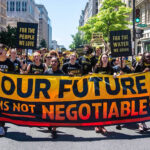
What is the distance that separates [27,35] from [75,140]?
4447 mm

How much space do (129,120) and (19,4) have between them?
4975 inches

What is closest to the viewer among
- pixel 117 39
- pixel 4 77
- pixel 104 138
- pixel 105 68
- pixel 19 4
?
pixel 104 138

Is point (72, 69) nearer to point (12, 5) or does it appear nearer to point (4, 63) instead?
point (4, 63)

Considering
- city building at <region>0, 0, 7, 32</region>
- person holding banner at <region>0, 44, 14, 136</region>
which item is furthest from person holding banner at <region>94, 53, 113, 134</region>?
city building at <region>0, 0, 7, 32</region>

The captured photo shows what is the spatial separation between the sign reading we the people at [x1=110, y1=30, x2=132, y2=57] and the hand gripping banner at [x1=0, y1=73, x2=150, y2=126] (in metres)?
1.80

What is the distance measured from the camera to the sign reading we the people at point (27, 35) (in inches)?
342

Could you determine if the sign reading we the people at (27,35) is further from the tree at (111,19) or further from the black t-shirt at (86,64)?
the tree at (111,19)

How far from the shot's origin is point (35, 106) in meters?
5.70

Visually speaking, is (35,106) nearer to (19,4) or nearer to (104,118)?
(104,118)

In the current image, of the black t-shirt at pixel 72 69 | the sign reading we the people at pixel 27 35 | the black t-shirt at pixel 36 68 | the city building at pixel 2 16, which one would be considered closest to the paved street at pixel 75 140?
the black t-shirt at pixel 36 68

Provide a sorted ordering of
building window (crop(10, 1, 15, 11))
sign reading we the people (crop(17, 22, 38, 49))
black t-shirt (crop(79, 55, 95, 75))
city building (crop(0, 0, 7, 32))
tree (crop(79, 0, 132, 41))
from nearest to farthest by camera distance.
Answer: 1. black t-shirt (crop(79, 55, 95, 75))
2. sign reading we the people (crop(17, 22, 38, 49))
3. tree (crop(79, 0, 132, 41))
4. city building (crop(0, 0, 7, 32))
5. building window (crop(10, 1, 15, 11))

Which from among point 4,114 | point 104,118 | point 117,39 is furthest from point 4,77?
point 117,39

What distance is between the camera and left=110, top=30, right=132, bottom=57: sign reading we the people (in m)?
7.42

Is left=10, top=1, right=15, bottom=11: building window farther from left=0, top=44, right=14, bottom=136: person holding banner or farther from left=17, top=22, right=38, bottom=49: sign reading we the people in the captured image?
left=0, top=44, right=14, bottom=136: person holding banner
